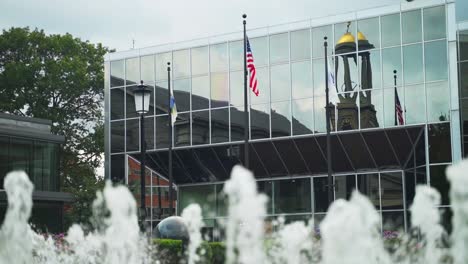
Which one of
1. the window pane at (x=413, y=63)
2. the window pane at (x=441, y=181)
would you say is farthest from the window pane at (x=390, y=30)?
the window pane at (x=441, y=181)

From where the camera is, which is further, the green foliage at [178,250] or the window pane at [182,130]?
the window pane at [182,130]

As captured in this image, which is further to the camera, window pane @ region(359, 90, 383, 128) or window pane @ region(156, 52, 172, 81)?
window pane @ region(156, 52, 172, 81)

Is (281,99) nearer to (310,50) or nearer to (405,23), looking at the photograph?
(310,50)

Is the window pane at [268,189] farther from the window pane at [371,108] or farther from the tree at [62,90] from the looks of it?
the tree at [62,90]

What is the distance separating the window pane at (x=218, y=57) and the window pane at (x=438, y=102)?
10512mm

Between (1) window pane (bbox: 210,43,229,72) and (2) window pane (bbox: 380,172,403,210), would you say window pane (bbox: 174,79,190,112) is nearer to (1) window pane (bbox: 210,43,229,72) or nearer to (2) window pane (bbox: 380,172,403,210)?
(1) window pane (bbox: 210,43,229,72)

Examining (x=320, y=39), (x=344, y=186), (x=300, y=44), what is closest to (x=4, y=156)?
(x=300, y=44)

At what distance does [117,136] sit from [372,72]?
14.6 metres

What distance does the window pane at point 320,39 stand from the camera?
37.7 meters

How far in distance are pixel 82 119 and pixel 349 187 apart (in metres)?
24.5

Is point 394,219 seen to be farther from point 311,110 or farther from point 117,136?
point 117,136

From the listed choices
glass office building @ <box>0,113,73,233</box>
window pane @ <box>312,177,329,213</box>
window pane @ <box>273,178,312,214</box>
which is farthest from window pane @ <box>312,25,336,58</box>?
glass office building @ <box>0,113,73,233</box>

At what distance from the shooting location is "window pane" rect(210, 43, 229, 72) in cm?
4094

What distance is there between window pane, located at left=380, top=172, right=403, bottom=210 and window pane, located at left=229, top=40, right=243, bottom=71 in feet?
29.0
